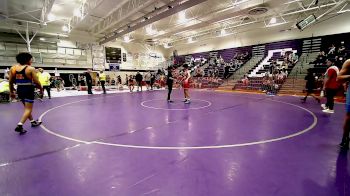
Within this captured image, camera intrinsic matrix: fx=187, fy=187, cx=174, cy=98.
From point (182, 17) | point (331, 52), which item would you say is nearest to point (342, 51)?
point (331, 52)

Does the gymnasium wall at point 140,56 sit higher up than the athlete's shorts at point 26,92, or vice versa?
the gymnasium wall at point 140,56

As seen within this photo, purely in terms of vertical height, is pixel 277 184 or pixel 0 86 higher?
pixel 0 86

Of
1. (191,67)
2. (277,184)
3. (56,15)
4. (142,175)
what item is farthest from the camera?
(191,67)

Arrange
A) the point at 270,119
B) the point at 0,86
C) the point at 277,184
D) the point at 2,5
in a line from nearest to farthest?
the point at 277,184
the point at 270,119
the point at 0,86
the point at 2,5

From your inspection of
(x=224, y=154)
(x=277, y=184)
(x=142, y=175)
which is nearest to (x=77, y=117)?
(x=142, y=175)

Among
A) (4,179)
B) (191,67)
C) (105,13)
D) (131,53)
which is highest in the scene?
(105,13)

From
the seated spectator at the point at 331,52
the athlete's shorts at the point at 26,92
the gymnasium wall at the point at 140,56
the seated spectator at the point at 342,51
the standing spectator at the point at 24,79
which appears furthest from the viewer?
the gymnasium wall at the point at 140,56

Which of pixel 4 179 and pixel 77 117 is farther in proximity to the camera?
pixel 77 117

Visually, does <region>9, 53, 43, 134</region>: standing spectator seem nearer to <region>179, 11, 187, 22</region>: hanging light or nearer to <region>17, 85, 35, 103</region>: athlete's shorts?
<region>17, 85, 35, 103</region>: athlete's shorts

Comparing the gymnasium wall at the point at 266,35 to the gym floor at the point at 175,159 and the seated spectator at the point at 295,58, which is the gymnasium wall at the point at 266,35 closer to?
the seated spectator at the point at 295,58

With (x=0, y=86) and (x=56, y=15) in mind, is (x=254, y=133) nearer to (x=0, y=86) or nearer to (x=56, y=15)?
(x=0, y=86)

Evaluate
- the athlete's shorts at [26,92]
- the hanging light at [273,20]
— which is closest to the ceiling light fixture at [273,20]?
the hanging light at [273,20]

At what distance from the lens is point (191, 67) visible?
2530 cm

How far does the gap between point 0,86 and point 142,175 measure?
35.3 feet
